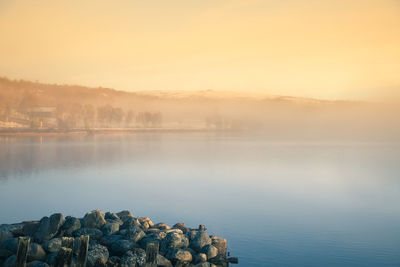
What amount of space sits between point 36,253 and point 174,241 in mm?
3459

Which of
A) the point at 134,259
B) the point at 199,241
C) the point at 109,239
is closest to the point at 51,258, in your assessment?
the point at 109,239

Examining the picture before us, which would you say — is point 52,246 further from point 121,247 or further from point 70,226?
point 121,247

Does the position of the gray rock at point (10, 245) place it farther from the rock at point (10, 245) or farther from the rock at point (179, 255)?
the rock at point (179, 255)

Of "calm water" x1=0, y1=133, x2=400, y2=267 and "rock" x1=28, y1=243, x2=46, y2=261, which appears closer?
"rock" x1=28, y1=243, x2=46, y2=261

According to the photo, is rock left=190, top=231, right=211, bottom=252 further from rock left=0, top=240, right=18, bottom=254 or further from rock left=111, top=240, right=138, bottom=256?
rock left=0, top=240, right=18, bottom=254

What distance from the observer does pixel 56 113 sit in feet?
620

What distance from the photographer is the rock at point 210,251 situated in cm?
1027

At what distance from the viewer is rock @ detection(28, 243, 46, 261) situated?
916 centimetres

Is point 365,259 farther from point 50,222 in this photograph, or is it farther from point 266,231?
point 50,222

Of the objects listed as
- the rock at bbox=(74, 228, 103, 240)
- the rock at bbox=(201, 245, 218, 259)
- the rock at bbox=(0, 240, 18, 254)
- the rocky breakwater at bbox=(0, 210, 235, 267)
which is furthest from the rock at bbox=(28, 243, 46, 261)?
the rock at bbox=(201, 245, 218, 259)

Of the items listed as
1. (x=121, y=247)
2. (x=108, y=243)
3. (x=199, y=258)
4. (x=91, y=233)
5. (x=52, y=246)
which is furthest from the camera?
(x=91, y=233)

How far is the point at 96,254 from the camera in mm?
9164

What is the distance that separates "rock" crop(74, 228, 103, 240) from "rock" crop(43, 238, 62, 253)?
922 millimetres

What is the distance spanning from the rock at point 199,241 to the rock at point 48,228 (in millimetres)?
3793
